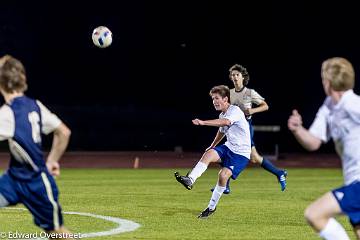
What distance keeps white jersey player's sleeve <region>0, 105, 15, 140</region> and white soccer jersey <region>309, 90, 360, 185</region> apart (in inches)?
99.9

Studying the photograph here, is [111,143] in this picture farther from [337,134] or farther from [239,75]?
[337,134]

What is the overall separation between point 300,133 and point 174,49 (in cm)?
3484

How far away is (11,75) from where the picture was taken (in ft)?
21.3

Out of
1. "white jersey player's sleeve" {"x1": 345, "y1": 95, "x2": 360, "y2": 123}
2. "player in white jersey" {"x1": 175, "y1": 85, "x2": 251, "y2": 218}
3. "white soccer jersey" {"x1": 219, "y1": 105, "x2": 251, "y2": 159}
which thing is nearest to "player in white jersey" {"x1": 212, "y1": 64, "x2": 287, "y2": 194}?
"player in white jersey" {"x1": 175, "y1": 85, "x2": 251, "y2": 218}

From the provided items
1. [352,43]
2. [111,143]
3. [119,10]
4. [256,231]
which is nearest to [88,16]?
[119,10]

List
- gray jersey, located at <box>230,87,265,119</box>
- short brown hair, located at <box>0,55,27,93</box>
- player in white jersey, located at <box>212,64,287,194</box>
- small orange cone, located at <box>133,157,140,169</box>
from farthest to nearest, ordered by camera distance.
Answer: small orange cone, located at <box>133,157,140,169</box> < gray jersey, located at <box>230,87,265,119</box> < player in white jersey, located at <box>212,64,287,194</box> < short brown hair, located at <box>0,55,27,93</box>

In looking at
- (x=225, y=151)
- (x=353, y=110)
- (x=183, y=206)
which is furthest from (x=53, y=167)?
(x=183, y=206)

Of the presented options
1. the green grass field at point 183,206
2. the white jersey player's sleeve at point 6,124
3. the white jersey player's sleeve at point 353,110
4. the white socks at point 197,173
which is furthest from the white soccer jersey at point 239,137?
the white jersey player's sleeve at point 6,124

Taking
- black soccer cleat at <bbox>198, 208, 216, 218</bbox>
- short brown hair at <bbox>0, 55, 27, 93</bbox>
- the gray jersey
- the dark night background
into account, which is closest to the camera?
short brown hair at <bbox>0, 55, 27, 93</bbox>

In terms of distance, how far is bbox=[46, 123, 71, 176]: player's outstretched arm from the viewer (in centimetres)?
659

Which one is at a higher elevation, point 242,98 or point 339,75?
point 339,75

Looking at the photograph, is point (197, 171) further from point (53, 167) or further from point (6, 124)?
point (6, 124)

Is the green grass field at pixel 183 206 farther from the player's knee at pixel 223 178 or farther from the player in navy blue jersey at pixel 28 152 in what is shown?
the player in navy blue jersey at pixel 28 152

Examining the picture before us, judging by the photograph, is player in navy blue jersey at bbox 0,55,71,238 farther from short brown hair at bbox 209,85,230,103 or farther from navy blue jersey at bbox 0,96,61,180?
short brown hair at bbox 209,85,230,103
